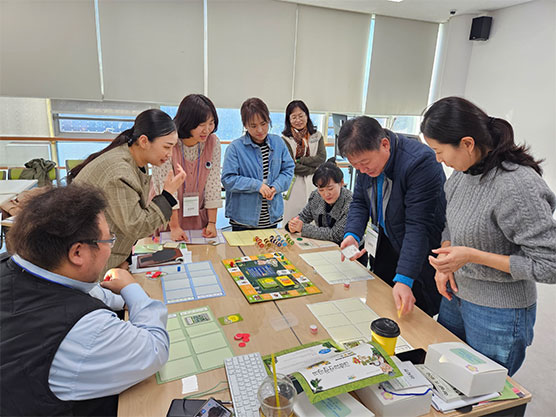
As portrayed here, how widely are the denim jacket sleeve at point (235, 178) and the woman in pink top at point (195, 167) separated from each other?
0.08 metres

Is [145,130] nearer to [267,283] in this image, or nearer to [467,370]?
[267,283]

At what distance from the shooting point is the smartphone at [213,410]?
0.93m

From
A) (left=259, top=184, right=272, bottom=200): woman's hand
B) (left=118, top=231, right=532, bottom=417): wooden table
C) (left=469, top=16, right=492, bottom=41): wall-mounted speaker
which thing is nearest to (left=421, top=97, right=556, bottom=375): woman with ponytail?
(left=118, top=231, right=532, bottom=417): wooden table

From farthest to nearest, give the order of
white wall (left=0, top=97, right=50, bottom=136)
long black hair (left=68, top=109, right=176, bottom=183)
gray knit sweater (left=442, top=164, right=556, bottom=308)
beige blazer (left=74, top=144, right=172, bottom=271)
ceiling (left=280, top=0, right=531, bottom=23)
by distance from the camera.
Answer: ceiling (left=280, top=0, right=531, bottom=23) < white wall (left=0, top=97, right=50, bottom=136) < long black hair (left=68, top=109, right=176, bottom=183) < beige blazer (left=74, top=144, right=172, bottom=271) < gray knit sweater (left=442, top=164, right=556, bottom=308)

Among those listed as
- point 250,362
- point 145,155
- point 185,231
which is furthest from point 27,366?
point 185,231

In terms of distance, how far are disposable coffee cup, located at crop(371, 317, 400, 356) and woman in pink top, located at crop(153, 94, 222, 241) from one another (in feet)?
4.26

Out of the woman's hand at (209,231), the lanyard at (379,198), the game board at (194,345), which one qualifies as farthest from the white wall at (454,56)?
the game board at (194,345)

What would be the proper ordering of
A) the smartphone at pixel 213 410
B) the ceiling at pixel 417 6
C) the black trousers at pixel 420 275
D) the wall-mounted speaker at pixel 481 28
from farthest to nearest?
the wall-mounted speaker at pixel 481 28 < the ceiling at pixel 417 6 < the black trousers at pixel 420 275 < the smartphone at pixel 213 410

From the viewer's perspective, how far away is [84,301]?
0.91 m

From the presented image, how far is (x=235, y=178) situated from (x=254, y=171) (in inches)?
5.7

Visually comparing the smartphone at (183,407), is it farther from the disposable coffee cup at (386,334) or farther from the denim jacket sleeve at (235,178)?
the denim jacket sleeve at (235,178)

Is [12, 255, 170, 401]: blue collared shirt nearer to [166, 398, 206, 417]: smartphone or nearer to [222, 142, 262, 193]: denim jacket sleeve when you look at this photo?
[166, 398, 206, 417]: smartphone

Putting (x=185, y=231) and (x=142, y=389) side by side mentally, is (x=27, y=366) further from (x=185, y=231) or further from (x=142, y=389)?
(x=185, y=231)

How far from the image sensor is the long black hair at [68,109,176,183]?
5.22 feet
